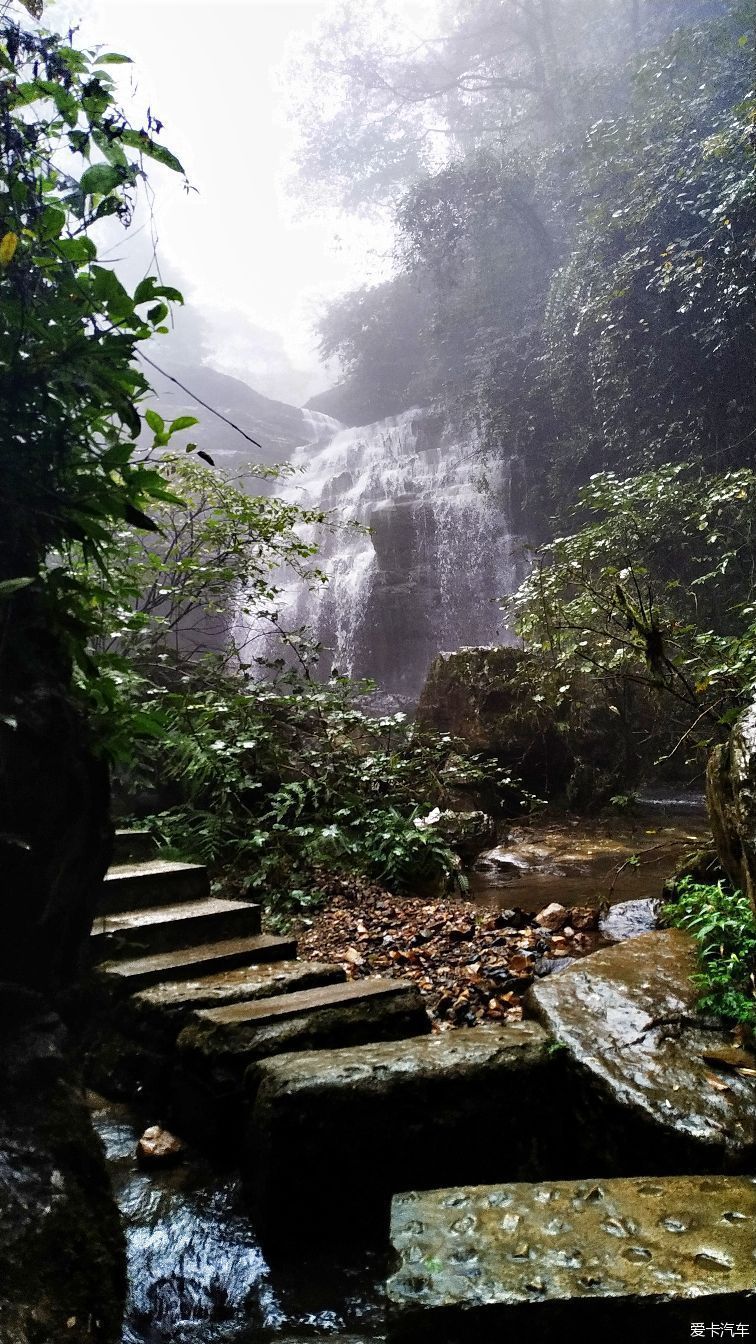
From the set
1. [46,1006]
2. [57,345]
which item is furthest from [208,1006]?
[57,345]

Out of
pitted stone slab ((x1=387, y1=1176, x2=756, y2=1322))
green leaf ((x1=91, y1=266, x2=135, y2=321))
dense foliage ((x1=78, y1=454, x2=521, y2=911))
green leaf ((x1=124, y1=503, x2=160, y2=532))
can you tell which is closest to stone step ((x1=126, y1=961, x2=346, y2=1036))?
pitted stone slab ((x1=387, y1=1176, x2=756, y2=1322))

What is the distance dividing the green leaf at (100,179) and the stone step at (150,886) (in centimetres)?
308

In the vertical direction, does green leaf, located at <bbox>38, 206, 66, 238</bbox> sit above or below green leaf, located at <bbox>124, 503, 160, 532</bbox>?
above

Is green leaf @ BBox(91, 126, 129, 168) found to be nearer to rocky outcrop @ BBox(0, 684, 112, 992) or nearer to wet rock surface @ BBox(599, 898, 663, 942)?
rocky outcrop @ BBox(0, 684, 112, 992)

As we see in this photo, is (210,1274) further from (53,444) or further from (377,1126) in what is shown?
(53,444)

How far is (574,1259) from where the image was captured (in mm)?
1653

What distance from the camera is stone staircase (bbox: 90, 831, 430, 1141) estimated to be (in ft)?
8.80

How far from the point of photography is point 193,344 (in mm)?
57281

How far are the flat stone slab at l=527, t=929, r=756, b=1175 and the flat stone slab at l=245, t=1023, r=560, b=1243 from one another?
0.19 metres

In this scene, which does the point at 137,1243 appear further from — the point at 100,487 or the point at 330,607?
the point at 330,607

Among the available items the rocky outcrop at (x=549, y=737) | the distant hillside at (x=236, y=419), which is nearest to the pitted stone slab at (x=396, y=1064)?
the rocky outcrop at (x=549, y=737)

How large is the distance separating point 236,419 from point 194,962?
37282 millimetres

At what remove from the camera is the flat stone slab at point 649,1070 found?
209 centimetres

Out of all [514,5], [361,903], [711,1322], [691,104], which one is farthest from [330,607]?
[514,5]
